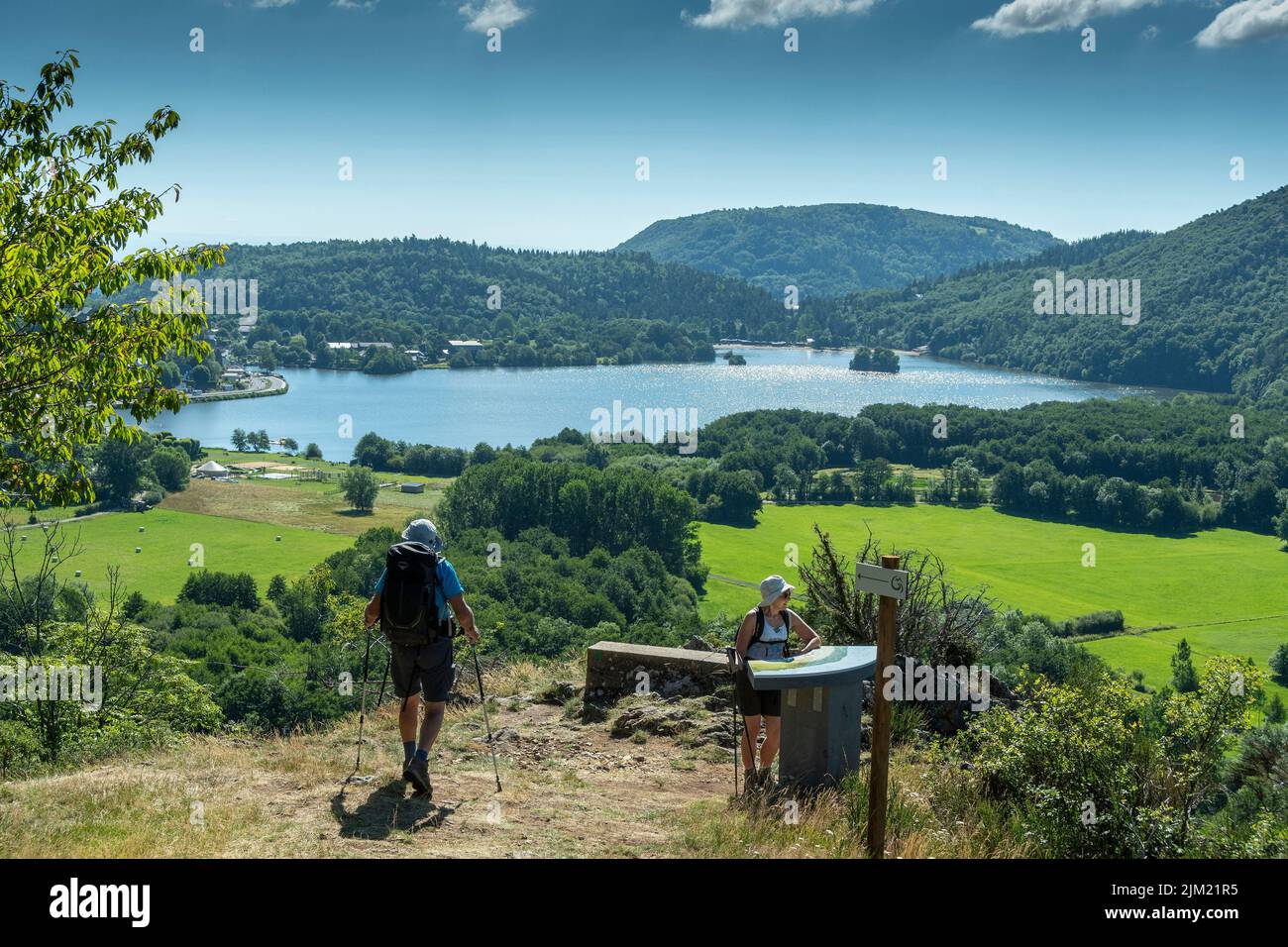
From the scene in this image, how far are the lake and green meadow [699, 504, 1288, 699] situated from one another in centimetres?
4679

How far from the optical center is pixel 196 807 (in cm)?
594

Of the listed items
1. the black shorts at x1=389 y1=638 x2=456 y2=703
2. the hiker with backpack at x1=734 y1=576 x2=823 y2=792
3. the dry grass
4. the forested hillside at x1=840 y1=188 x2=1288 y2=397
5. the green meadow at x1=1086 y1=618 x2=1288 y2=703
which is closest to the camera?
the dry grass

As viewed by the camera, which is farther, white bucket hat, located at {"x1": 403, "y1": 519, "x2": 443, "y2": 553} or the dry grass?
white bucket hat, located at {"x1": 403, "y1": 519, "x2": 443, "y2": 553}

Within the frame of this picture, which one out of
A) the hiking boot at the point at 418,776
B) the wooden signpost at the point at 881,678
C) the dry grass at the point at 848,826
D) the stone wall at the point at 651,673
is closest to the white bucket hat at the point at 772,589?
the dry grass at the point at 848,826

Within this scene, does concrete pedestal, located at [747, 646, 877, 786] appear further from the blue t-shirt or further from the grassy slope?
the blue t-shirt

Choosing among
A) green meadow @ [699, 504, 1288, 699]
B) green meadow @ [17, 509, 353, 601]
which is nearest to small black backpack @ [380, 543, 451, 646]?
green meadow @ [699, 504, 1288, 699]

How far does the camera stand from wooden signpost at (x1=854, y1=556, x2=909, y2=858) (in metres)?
5.28

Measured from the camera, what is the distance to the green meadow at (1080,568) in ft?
185

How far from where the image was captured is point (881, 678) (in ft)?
17.6

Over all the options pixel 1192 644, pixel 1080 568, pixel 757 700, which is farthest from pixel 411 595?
pixel 1080 568

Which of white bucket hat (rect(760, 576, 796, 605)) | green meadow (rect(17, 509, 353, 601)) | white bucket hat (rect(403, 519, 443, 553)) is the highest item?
white bucket hat (rect(403, 519, 443, 553))

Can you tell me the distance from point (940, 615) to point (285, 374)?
185m
